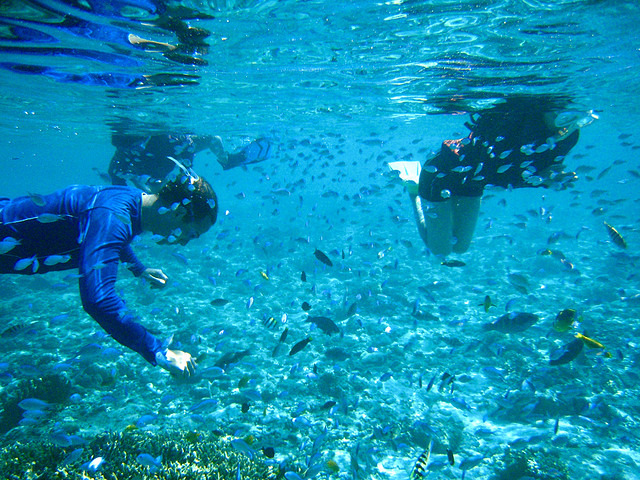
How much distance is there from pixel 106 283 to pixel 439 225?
655 cm

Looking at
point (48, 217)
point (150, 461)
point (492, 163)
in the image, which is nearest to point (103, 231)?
point (48, 217)

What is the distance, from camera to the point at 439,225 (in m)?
7.21

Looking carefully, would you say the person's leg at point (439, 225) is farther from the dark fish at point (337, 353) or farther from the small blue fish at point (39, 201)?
the small blue fish at point (39, 201)

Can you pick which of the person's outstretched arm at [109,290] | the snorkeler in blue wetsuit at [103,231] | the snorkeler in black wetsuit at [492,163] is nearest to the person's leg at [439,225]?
the snorkeler in black wetsuit at [492,163]

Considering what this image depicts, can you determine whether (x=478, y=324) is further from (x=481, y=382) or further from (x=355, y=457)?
(x=355, y=457)

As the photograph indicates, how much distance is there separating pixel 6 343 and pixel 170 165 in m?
9.80

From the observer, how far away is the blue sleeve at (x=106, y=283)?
7.81ft

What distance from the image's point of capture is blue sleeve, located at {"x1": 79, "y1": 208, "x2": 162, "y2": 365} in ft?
7.81

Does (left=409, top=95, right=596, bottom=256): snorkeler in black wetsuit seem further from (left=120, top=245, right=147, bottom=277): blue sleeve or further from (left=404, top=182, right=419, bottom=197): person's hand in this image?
(left=120, top=245, right=147, bottom=277): blue sleeve

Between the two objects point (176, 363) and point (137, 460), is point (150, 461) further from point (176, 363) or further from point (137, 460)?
point (176, 363)

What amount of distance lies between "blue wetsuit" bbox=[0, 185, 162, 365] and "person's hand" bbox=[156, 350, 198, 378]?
3.3 inches

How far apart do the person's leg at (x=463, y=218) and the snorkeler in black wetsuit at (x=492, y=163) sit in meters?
0.02

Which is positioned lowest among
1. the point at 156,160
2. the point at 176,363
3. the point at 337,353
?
the point at 337,353

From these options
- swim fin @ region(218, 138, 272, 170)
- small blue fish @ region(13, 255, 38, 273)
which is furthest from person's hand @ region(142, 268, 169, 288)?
swim fin @ region(218, 138, 272, 170)
